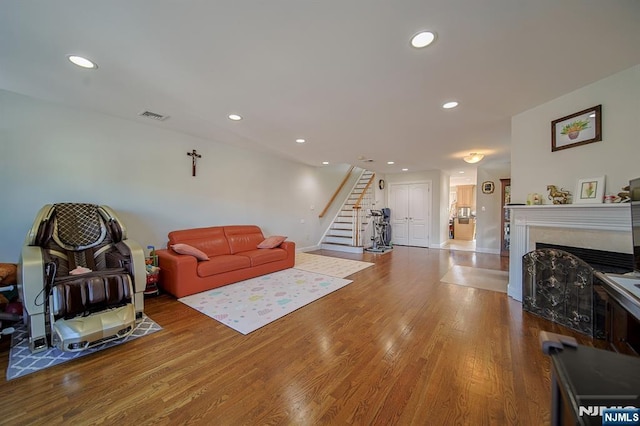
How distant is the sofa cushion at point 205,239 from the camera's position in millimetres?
3883

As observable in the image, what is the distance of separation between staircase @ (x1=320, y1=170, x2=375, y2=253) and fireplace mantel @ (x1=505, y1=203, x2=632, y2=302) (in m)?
3.87

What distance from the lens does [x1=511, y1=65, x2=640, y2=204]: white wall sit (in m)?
2.27

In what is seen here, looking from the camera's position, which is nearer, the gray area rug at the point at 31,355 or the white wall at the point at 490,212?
the gray area rug at the point at 31,355

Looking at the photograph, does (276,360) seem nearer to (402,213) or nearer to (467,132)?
(467,132)

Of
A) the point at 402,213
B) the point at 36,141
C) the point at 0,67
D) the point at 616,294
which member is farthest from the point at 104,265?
the point at 402,213

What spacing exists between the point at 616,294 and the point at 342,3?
2422mm

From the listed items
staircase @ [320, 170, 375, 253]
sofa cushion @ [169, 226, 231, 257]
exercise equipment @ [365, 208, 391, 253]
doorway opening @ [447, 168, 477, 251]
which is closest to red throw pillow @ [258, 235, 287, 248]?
sofa cushion @ [169, 226, 231, 257]

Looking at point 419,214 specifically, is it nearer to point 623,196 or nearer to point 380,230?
point 380,230

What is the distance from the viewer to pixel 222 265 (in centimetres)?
363

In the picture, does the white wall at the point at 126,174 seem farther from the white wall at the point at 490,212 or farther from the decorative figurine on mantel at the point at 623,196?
the white wall at the point at 490,212

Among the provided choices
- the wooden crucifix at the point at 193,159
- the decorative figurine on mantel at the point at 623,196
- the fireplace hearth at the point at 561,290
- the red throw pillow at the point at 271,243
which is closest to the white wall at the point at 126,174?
the wooden crucifix at the point at 193,159

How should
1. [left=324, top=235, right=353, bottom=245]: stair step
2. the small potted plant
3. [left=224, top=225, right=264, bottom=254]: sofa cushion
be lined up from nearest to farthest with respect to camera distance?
the small potted plant < [left=224, top=225, right=264, bottom=254]: sofa cushion < [left=324, top=235, right=353, bottom=245]: stair step

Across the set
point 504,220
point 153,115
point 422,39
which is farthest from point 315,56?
point 504,220

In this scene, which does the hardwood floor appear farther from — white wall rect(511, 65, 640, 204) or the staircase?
the staircase
